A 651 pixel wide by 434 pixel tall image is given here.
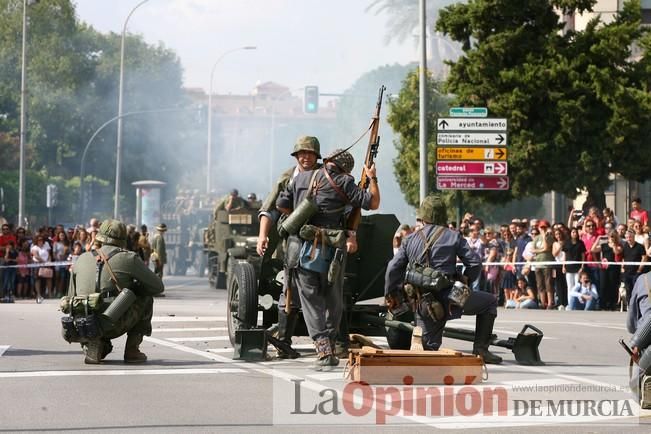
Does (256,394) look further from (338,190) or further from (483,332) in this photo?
(483,332)

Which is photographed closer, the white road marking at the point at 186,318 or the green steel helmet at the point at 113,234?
the green steel helmet at the point at 113,234

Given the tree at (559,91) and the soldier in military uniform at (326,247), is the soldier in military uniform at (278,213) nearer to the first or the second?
the soldier in military uniform at (326,247)

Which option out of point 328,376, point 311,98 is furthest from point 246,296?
point 311,98

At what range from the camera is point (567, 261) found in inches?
1027

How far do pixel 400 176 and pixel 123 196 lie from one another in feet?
126

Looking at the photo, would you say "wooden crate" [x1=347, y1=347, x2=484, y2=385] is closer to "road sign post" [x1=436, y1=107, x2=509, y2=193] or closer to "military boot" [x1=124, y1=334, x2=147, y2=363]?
"military boot" [x1=124, y1=334, x2=147, y2=363]

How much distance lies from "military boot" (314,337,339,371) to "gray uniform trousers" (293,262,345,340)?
9 cm

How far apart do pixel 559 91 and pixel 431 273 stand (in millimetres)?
22898

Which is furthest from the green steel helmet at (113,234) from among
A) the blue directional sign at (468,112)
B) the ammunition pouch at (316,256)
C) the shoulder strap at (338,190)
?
the blue directional sign at (468,112)

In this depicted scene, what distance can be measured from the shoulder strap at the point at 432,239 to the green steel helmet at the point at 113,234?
9.06ft

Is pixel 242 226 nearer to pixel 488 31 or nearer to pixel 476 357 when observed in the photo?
pixel 488 31

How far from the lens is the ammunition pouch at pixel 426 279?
12391mm

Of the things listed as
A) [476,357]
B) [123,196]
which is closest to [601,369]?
[476,357]

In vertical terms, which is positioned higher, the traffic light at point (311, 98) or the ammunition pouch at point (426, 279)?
the traffic light at point (311, 98)
